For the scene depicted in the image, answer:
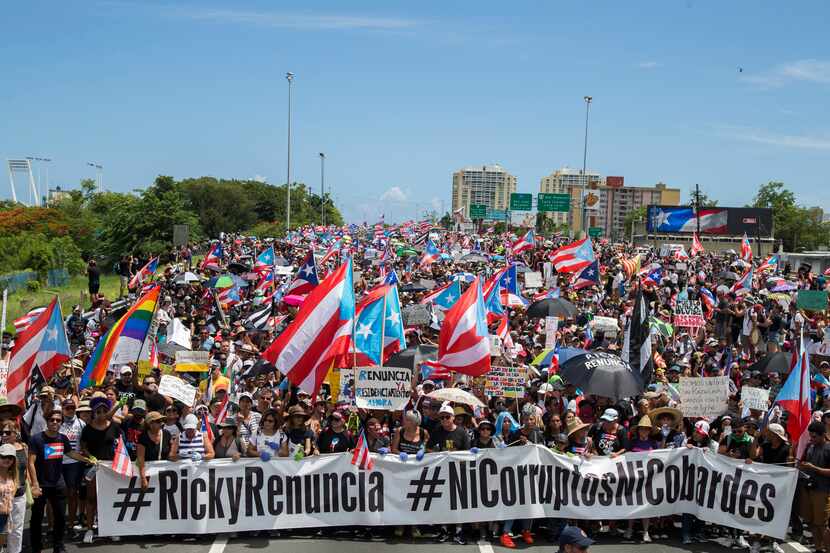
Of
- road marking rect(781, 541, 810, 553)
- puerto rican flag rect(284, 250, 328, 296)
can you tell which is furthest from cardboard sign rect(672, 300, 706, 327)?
road marking rect(781, 541, 810, 553)

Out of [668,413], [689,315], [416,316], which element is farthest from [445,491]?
[689,315]

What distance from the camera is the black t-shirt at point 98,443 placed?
9.52 meters

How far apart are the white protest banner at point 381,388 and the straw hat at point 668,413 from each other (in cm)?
290

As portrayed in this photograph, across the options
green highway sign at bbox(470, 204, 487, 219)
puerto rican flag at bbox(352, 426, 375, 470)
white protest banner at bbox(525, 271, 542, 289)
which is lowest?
puerto rican flag at bbox(352, 426, 375, 470)

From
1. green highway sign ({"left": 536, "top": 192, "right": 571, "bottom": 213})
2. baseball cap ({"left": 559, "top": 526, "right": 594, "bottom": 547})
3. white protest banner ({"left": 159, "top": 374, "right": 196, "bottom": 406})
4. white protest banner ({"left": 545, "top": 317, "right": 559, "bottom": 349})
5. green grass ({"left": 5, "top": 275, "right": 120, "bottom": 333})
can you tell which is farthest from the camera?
green highway sign ({"left": 536, "top": 192, "right": 571, "bottom": 213})

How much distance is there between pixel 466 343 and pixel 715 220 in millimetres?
86447

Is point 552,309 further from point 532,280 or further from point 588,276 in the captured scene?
point 532,280

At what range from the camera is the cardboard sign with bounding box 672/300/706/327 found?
19.2m

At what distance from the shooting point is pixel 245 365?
15336 millimetres

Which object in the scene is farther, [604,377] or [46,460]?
[604,377]

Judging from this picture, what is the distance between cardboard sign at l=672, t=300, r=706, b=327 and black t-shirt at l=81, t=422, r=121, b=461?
522 inches

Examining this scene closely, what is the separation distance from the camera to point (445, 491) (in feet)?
31.9

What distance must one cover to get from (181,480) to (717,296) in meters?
18.9

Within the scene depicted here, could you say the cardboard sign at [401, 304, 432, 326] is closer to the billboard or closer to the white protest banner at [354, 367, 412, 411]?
the white protest banner at [354, 367, 412, 411]
